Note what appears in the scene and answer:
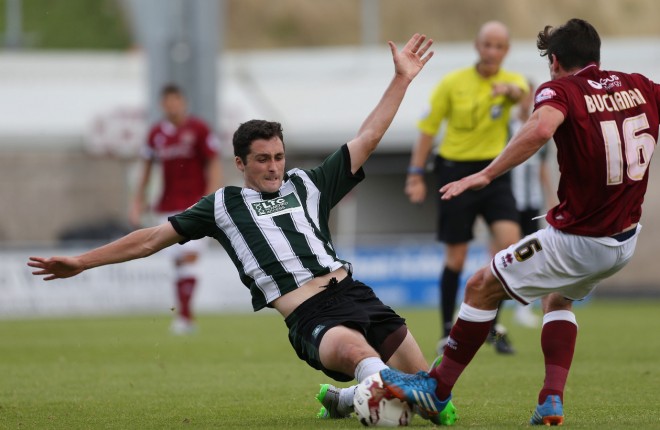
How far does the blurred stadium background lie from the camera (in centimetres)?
1750

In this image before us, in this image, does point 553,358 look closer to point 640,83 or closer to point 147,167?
point 640,83

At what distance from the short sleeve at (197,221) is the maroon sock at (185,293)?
6632 millimetres

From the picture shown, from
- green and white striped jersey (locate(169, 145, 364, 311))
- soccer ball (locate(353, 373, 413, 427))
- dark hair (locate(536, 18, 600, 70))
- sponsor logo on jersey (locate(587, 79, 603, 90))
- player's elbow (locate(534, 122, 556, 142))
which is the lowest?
soccer ball (locate(353, 373, 413, 427))

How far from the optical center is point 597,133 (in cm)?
534

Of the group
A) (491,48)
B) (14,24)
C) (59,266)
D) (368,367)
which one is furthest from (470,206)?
(14,24)

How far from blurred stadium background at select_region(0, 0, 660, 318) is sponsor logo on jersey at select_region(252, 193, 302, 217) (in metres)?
11.4

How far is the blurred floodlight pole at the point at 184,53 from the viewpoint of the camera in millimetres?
17797

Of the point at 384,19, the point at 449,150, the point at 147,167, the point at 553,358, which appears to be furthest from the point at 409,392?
the point at 384,19

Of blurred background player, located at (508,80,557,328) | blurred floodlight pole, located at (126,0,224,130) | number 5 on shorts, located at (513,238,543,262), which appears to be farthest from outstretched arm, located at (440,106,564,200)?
blurred floodlight pole, located at (126,0,224,130)

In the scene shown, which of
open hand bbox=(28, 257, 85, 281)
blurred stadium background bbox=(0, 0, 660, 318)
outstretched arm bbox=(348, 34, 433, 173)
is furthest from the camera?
blurred stadium background bbox=(0, 0, 660, 318)

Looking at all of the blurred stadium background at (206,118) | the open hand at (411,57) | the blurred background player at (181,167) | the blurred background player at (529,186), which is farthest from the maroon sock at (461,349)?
the blurred stadium background at (206,118)

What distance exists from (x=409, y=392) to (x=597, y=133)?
1.41 m

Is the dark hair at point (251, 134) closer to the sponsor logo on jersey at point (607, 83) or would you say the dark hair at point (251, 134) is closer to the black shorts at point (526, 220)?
the sponsor logo on jersey at point (607, 83)

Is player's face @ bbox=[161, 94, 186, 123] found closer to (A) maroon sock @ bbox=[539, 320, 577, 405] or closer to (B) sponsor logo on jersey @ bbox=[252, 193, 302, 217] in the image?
(B) sponsor logo on jersey @ bbox=[252, 193, 302, 217]
